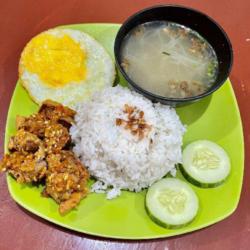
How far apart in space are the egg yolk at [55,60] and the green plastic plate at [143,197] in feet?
Answer: 0.64

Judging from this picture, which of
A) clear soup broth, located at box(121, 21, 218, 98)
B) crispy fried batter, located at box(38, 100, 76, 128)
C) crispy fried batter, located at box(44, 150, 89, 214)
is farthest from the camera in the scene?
clear soup broth, located at box(121, 21, 218, 98)

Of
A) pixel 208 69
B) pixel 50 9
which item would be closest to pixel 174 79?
pixel 208 69

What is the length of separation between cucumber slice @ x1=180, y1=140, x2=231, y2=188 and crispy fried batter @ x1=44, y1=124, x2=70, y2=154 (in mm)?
796

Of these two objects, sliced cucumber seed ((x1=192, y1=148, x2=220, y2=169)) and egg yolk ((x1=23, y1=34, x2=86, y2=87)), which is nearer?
sliced cucumber seed ((x1=192, y1=148, x2=220, y2=169))

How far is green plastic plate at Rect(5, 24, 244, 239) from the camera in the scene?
2.54 meters

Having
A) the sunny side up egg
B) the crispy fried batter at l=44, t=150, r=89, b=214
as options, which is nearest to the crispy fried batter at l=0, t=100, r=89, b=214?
the crispy fried batter at l=44, t=150, r=89, b=214

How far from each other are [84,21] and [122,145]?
1381 mm

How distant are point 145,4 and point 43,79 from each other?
1.32 m

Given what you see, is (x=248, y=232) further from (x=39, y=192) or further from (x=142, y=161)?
(x=39, y=192)

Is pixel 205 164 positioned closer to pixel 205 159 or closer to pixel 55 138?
pixel 205 159

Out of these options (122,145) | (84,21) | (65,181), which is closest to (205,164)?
(122,145)

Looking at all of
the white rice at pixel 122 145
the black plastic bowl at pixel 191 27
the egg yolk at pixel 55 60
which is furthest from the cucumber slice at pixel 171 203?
the egg yolk at pixel 55 60

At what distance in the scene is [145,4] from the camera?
377 cm

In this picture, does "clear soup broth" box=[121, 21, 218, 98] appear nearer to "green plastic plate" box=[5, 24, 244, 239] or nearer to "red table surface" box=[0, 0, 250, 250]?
"green plastic plate" box=[5, 24, 244, 239]
